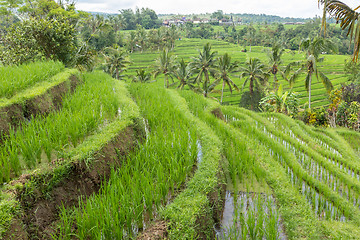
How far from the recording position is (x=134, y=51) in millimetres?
51094

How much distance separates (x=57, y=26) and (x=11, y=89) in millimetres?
5869

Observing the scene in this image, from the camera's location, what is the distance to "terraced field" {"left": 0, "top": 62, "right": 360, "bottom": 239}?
8.26 ft

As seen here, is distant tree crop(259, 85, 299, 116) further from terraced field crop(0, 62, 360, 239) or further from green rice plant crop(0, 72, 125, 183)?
green rice plant crop(0, 72, 125, 183)

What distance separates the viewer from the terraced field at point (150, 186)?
2518 millimetres

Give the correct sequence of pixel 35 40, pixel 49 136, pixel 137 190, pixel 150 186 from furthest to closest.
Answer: pixel 35 40, pixel 49 136, pixel 150 186, pixel 137 190

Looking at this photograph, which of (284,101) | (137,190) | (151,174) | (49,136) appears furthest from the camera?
(284,101)

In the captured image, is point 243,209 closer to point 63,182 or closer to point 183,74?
point 63,182

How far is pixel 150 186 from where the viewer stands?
294cm

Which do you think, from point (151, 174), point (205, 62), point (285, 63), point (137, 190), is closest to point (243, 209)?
point (151, 174)

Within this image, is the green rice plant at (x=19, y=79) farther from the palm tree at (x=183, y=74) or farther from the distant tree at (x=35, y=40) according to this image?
the palm tree at (x=183, y=74)

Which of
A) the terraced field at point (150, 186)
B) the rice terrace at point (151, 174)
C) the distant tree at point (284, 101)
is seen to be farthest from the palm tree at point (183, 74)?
the terraced field at point (150, 186)

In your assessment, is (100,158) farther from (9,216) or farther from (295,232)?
(295,232)

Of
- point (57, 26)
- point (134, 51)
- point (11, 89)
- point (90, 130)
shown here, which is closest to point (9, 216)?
point (90, 130)

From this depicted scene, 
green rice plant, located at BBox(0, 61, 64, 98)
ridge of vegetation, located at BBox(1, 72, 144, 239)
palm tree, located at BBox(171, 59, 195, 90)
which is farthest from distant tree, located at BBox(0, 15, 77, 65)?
palm tree, located at BBox(171, 59, 195, 90)
